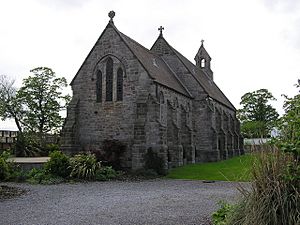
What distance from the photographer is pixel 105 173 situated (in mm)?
20531

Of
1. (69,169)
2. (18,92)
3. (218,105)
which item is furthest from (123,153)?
(18,92)

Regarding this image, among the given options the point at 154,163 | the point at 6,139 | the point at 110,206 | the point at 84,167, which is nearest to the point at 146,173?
the point at 154,163

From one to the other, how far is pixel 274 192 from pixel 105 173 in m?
16.1

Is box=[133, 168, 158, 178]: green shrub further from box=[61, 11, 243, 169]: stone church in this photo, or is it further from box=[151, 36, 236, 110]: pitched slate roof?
box=[151, 36, 236, 110]: pitched slate roof

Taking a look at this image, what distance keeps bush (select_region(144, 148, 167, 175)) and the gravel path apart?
6.19 metres

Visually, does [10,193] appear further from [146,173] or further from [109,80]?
[109,80]

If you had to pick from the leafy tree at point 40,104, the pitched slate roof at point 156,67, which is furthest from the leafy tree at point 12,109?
the pitched slate roof at point 156,67

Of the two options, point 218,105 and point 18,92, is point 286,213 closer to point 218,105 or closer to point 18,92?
point 218,105

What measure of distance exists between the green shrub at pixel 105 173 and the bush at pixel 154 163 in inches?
87.3

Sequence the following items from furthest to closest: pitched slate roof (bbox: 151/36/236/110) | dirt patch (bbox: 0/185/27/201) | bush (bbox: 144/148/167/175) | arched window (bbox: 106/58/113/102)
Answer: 1. pitched slate roof (bbox: 151/36/236/110)
2. arched window (bbox: 106/58/113/102)
3. bush (bbox: 144/148/167/175)
4. dirt patch (bbox: 0/185/27/201)

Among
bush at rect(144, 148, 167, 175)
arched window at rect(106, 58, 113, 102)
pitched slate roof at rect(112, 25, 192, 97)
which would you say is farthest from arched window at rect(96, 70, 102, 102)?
bush at rect(144, 148, 167, 175)

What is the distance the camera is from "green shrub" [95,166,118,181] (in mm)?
19734

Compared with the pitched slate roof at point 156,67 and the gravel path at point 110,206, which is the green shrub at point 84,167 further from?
the pitched slate roof at point 156,67

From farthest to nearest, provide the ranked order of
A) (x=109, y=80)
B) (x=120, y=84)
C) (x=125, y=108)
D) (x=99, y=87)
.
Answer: (x=99, y=87)
(x=109, y=80)
(x=120, y=84)
(x=125, y=108)
